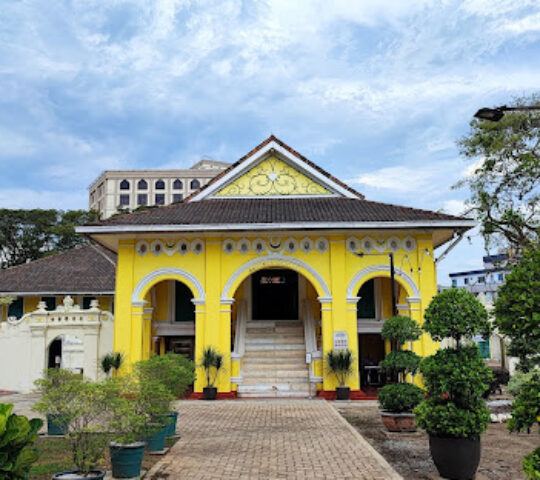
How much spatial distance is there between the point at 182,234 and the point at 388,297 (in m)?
7.76

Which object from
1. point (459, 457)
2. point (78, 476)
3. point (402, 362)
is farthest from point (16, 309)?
point (459, 457)

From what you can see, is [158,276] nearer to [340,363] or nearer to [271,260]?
[271,260]

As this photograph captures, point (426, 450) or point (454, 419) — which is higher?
point (454, 419)

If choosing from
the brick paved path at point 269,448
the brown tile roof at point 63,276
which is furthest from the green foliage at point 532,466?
the brown tile roof at point 63,276

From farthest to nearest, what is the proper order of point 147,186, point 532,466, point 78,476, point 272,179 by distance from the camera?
point 147,186
point 272,179
point 78,476
point 532,466

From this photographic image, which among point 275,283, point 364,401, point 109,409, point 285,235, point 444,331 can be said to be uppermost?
point 285,235

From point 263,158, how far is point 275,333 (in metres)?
6.41

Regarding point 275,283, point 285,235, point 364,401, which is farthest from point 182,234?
point 364,401

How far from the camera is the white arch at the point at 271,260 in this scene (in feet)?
55.3

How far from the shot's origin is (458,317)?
8.23 m

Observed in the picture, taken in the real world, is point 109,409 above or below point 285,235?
below

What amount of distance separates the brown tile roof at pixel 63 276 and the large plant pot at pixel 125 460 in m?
16.1

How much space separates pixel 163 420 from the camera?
8953 millimetres

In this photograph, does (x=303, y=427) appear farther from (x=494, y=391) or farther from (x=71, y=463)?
(x=494, y=391)
